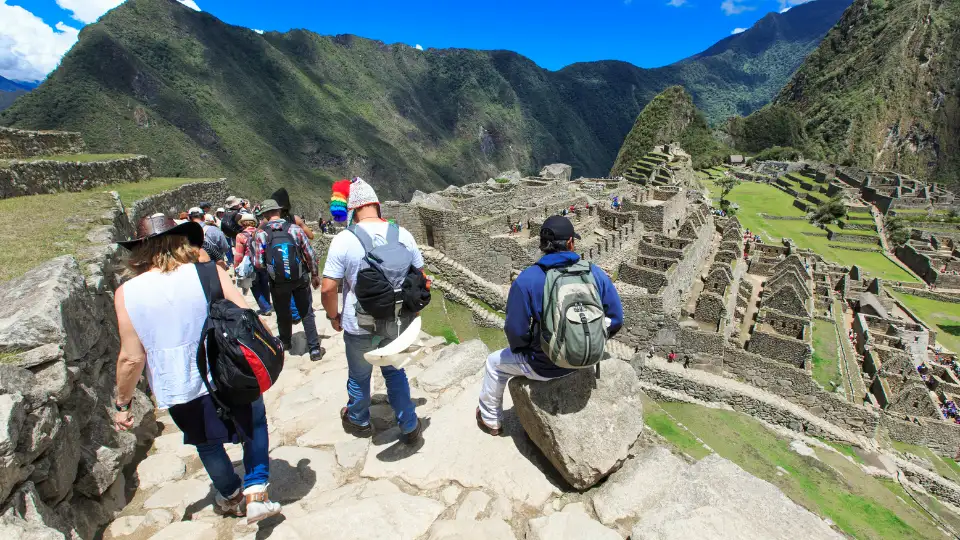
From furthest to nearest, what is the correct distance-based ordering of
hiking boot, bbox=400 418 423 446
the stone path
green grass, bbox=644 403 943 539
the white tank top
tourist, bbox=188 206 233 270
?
green grass, bbox=644 403 943 539
tourist, bbox=188 206 233 270
hiking boot, bbox=400 418 423 446
the stone path
the white tank top

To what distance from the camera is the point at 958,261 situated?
31109 millimetres

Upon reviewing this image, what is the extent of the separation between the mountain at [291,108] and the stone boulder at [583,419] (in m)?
79.5

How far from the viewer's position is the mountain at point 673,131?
267ft

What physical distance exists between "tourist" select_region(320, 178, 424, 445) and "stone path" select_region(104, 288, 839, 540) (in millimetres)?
453

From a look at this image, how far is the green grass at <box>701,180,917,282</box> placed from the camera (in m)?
33.4

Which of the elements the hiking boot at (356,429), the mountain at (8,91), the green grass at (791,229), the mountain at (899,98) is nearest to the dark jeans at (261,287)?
the hiking boot at (356,429)

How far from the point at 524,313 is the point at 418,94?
171m

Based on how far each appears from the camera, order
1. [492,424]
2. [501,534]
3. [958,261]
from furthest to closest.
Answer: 1. [958,261]
2. [492,424]
3. [501,534]

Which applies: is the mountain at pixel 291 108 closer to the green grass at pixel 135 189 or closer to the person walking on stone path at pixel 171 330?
the green grass at pixel 135 189

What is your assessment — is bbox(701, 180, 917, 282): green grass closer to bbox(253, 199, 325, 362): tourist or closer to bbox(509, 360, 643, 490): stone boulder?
bbox(509, 360, 643, 490): stone boulder

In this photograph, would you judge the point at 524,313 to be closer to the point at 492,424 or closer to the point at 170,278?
the point at 492,424

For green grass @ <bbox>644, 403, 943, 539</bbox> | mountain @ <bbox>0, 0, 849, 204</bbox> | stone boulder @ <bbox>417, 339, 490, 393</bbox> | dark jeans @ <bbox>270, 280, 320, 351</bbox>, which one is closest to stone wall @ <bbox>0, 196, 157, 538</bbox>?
dark jeans @ <bbox>270, 280, 320, 351</bbox>

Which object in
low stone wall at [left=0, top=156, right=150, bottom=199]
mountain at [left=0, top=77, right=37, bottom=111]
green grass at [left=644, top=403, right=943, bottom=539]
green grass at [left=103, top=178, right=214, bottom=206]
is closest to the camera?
low stone wall at [left=0, top=156, right=150, bottom=199]

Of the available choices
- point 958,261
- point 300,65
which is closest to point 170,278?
point 958,261
